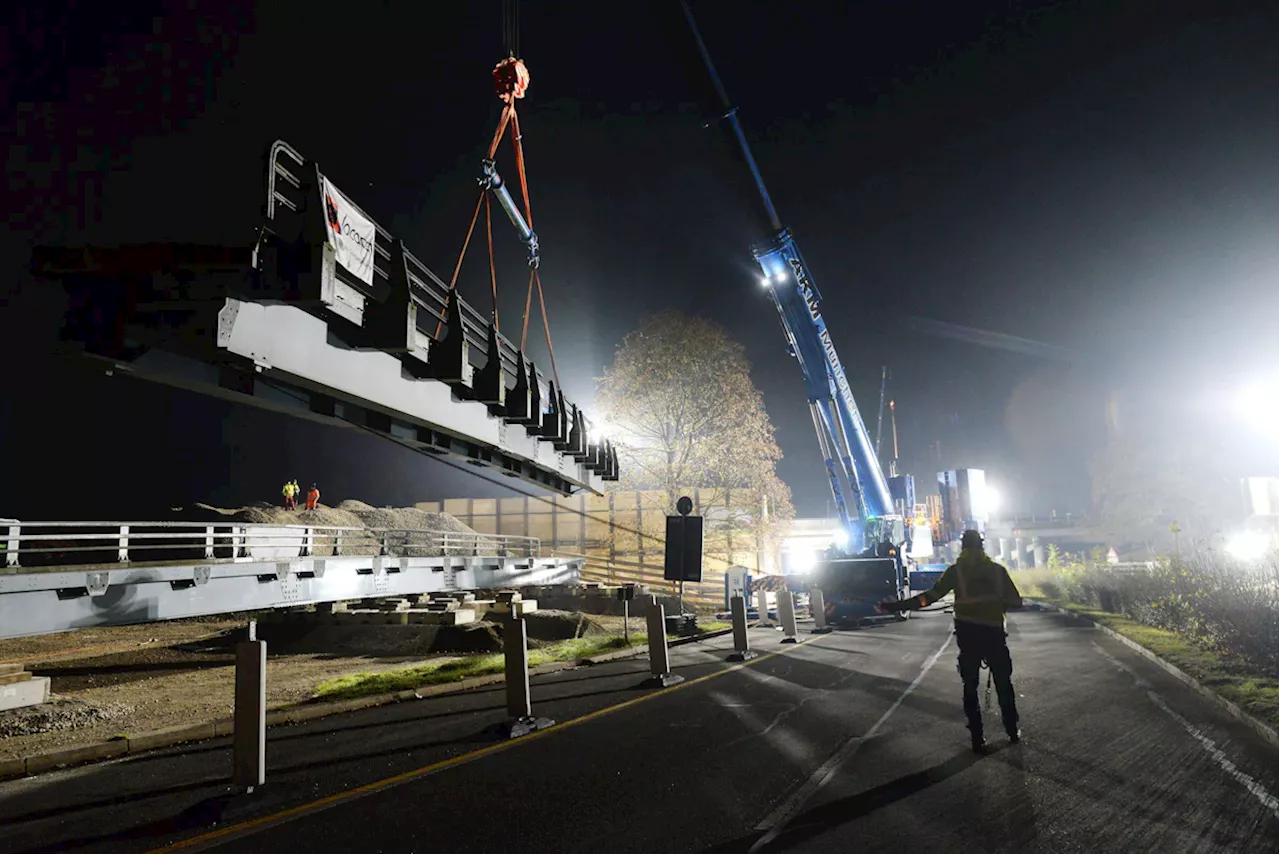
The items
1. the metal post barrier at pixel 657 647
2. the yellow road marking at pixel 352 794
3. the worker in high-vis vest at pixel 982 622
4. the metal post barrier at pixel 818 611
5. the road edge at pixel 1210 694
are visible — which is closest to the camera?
the yellow road marking at pixel 352 794

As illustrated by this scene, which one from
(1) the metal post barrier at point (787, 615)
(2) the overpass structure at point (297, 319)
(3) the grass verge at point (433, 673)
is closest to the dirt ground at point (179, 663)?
(3) the grass verge at point (433, 673)

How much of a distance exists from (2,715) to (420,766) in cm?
712

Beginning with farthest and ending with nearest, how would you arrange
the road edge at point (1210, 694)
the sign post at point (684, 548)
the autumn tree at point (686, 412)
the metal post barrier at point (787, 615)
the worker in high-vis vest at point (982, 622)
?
1. the autumn tree at point (686, 412)
2. the metal post barrier at point (787, 615)
3. the sign post at point (684, 548)
4. the worker in high-vis vest at point (982, 622)
5. the road edge at point (1210, 694)

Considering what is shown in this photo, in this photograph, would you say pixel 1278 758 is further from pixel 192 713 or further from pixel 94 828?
pixel 192 713

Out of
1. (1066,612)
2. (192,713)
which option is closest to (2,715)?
(192,713)

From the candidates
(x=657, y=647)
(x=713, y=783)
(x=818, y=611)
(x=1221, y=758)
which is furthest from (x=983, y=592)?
(x=818, y=611)

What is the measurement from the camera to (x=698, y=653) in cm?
1503

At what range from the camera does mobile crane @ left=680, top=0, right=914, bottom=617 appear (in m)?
21.2

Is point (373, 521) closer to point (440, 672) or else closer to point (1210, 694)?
point (440, 672)

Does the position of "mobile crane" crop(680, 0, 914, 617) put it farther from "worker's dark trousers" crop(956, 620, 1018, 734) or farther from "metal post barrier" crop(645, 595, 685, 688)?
"worker's dark trousers" crop(956, 620, 1018, 734)

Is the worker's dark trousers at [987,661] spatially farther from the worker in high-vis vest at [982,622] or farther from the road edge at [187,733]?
the road edge at [187,733]

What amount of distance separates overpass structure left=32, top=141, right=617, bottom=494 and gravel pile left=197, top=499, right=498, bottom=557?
761 inches

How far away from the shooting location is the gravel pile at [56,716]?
894 cm

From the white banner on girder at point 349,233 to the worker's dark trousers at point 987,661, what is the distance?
6838 mm
